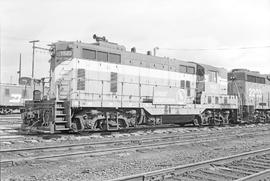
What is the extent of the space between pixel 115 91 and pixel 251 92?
1250 cm

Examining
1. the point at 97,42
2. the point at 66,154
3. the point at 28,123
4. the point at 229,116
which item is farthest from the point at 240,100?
the point at 66,154

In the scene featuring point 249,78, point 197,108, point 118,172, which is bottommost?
point 118,172

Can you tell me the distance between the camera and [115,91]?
14523 millimetres

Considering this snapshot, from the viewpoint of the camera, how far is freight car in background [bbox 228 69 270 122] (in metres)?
22.1

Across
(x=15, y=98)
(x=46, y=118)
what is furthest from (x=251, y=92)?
(x=15, y=98)

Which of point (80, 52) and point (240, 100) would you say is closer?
point (80, 52)

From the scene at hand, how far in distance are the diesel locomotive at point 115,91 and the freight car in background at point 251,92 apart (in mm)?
3815

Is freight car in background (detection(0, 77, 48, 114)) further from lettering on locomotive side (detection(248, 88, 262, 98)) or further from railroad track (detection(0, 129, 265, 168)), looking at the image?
railroad track (detection(0, 129, 265, 168))

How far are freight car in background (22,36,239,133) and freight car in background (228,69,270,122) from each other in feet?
14.0

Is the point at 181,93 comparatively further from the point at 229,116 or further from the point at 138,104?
the point at 229,116

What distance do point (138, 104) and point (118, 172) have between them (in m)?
8.46

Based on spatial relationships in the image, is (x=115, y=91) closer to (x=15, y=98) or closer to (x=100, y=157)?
(x=100, y=157)

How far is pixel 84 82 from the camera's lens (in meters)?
13.5

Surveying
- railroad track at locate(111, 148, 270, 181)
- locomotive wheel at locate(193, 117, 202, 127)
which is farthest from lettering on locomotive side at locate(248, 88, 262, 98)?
railroad track at locate(111, 148, 270, 181)
